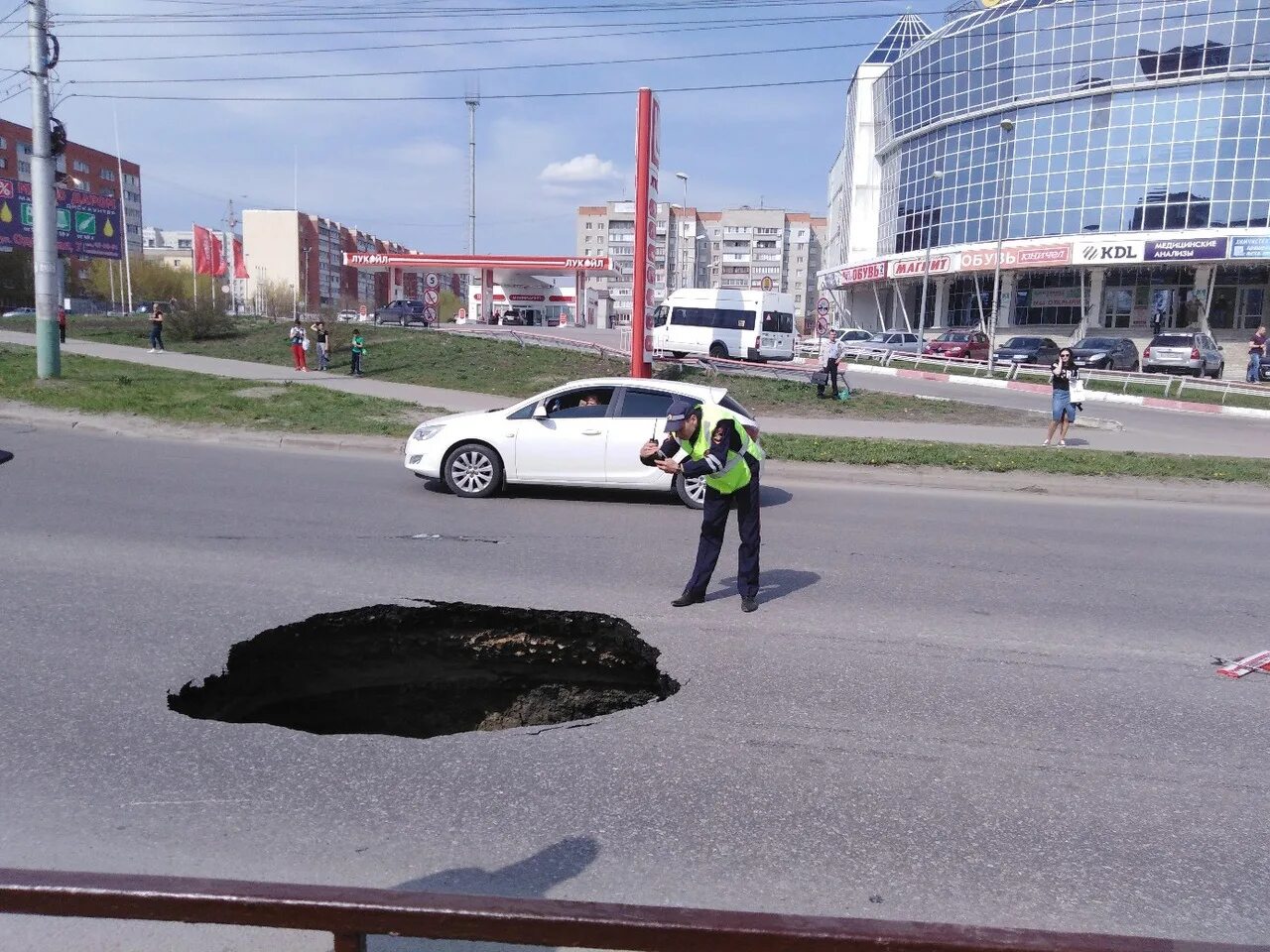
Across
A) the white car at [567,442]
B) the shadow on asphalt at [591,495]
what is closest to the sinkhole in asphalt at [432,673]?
the white car at [567,442]

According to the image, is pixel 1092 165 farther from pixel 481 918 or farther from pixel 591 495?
pixel 481 918

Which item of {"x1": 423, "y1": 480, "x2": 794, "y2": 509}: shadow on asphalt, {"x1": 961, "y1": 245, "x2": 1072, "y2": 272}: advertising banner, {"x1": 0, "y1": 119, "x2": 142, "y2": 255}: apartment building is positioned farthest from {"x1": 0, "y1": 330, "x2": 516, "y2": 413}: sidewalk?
{"x1": 0, "y1": 119, "x2": 142, "y2": 255}: apartment building

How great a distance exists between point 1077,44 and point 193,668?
196 feet

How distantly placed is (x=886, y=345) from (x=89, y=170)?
87777 mm

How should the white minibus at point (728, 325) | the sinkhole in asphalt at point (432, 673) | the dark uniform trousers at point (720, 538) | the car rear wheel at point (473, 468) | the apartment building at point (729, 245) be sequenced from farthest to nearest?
1. the apartment building at point (729, 245)
2. the white minibus at point (728, 325)
3. the car rear wheel at point (473, 468)
4. the dark uniform trousers at point (720, 538)
5. the sinkhole in asphalt at point (432, 673)

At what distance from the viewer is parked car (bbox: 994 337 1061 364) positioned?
39.0 meters

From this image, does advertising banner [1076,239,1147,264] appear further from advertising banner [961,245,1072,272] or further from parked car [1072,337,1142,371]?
parked car [1072,337,1142,371]

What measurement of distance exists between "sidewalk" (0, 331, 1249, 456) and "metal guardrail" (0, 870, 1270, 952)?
51.8 ft

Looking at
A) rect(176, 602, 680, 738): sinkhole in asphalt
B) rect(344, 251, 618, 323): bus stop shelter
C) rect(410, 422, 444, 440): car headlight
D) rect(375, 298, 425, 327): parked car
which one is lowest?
rect(176, 602, 680, 738): sinkhole in asphalt

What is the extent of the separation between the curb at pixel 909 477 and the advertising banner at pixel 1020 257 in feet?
134

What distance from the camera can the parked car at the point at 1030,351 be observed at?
38969mm

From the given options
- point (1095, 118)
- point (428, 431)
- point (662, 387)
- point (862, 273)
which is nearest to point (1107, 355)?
point (1095, 118)

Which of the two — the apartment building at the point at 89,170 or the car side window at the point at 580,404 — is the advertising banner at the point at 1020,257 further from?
the apartment building at the point at 89,170

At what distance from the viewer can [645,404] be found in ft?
36.4
